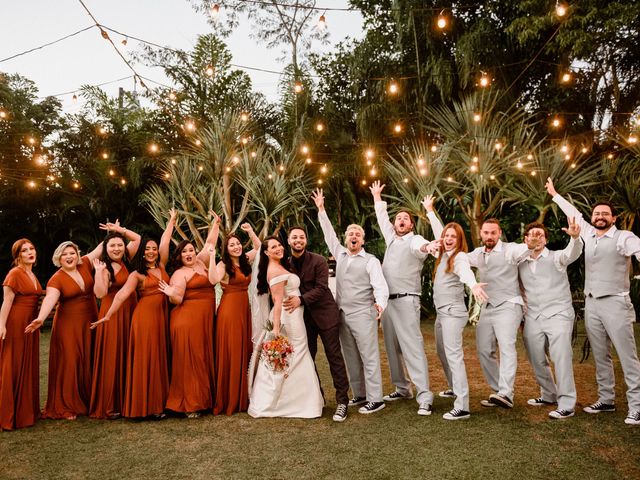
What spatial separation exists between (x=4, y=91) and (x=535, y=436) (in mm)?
13753

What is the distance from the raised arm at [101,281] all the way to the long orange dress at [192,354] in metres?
0.62

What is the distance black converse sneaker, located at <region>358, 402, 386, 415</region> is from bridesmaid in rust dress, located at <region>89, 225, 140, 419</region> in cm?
205

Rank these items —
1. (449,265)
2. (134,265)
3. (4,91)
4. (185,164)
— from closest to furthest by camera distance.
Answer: (449,265), (134,265), (185,164), (4,91)

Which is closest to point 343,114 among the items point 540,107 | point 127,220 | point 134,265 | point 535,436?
point 540,107

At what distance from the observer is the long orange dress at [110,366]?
455 cm

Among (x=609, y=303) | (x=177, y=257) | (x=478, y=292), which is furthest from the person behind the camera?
(x=177, y=257)

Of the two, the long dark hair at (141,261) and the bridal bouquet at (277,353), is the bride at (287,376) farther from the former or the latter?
the long dark hair at (141,261)

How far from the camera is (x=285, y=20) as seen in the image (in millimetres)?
15680

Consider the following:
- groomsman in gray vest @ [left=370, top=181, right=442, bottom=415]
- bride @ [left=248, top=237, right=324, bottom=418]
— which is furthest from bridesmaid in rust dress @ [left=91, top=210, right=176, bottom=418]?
groomsman in gray vest @ [left=370, top=181, right=442, bottom=415]

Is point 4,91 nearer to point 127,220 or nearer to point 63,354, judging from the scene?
point 127,220

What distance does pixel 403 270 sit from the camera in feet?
15.3

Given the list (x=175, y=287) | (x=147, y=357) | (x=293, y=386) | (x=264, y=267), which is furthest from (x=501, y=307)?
(x=147, y=357)

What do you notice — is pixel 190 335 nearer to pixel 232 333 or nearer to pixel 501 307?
pixel 232 333

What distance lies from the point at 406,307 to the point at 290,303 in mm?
1012
